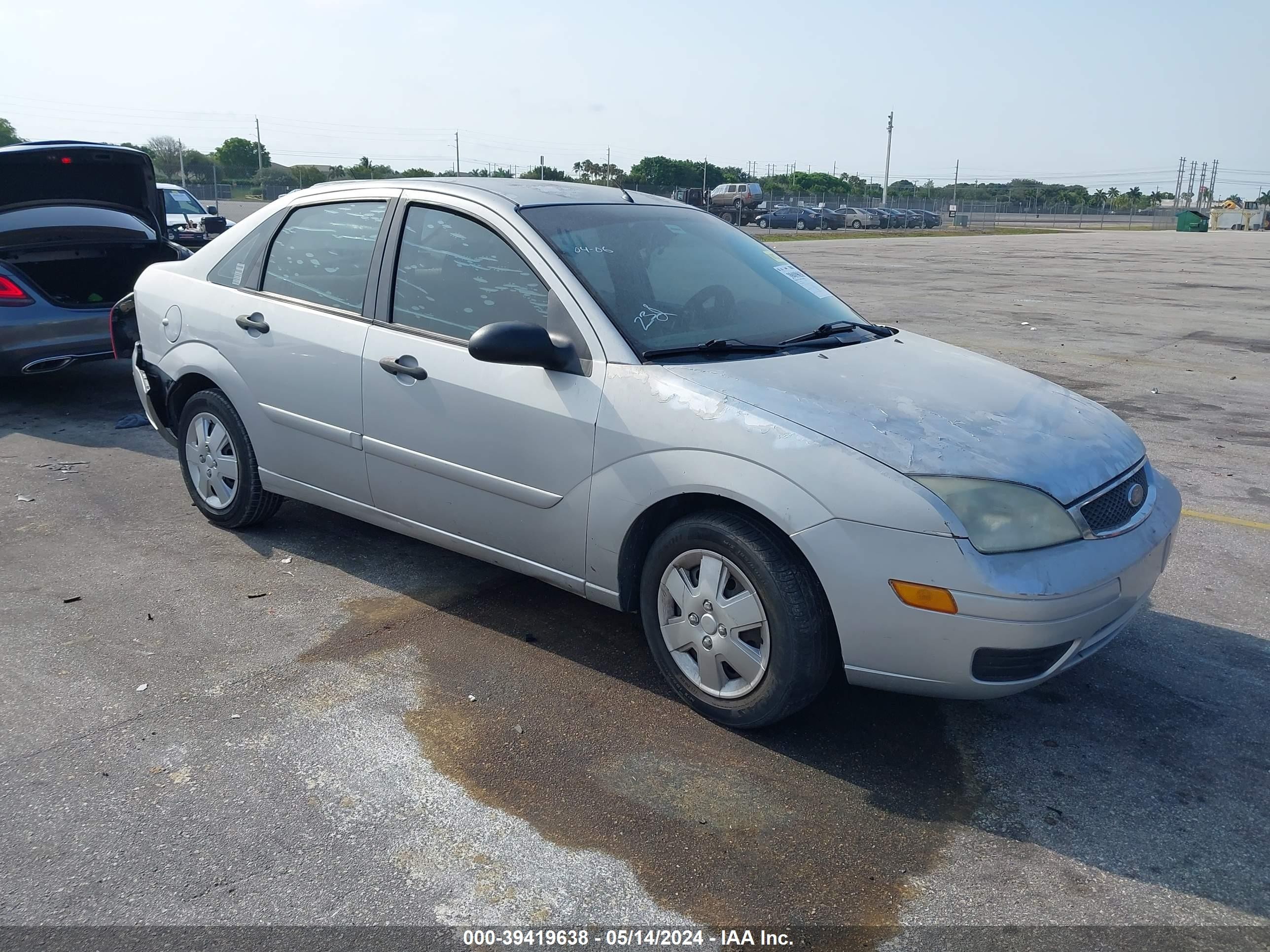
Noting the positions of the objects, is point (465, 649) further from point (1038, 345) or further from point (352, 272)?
point (1038, 345)

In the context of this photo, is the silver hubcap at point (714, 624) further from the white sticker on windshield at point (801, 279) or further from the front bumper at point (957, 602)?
the white sticker on windshield at point (801, 279)

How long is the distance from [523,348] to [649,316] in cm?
51

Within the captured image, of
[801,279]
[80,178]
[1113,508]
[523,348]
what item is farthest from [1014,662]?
[80,178]

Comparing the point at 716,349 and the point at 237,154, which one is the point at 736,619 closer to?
the point at 716,349

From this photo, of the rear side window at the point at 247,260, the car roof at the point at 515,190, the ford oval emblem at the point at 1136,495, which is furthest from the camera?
the rear side window at the point at 247,260

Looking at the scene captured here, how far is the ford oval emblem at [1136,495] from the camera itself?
349cm

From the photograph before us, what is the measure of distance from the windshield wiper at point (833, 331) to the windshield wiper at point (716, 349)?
0.12m

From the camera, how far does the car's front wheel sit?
3.20m

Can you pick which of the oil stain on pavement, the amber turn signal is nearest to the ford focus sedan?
the amber turn signal

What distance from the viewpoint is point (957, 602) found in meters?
2.99

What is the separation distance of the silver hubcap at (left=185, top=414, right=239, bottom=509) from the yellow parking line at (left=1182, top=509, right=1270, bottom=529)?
16.0 feet

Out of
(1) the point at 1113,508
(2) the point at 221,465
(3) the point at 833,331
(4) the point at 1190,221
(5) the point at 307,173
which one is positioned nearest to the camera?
(1) the point at 1113,508

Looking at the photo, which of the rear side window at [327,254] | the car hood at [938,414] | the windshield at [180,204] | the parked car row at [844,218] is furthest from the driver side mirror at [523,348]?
the parked car row at [844,218]

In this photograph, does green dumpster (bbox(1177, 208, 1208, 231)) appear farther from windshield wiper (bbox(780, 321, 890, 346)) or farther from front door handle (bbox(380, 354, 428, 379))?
front door handle (bbox(380, 354, 428, 379))
